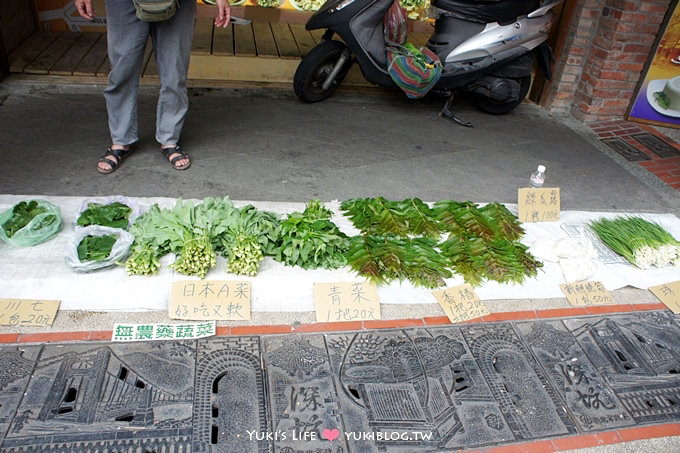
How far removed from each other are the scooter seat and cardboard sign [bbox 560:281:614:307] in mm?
2677

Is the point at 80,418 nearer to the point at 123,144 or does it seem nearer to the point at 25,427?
the point at 25,427

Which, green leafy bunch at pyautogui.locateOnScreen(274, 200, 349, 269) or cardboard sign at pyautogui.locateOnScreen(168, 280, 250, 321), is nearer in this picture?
cardboard sign at pyautogui.locateOnScreen(168, 280, 250, 321)

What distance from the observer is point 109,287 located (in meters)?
2.32

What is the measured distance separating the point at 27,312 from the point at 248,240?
1.04 metres

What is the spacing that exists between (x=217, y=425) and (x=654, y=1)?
5132mm

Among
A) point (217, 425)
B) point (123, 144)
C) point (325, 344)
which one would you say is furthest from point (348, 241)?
point (123, 144)

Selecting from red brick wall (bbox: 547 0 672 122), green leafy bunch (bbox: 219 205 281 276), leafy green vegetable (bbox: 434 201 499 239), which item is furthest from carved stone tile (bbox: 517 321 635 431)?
red brick wall (bbox: 547 0 672 122)

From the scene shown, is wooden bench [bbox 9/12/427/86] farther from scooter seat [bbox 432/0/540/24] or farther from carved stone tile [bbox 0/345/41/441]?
carved stone tile [bbox 0/345/41/441]

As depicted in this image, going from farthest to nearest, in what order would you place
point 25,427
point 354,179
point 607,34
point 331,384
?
point 607,34
point 354,179
point 331,384
point 25,427

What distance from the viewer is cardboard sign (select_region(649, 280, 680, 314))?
2734 millimetres

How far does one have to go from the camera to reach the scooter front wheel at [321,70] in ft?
14.0

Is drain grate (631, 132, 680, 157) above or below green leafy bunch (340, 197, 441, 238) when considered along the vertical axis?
below

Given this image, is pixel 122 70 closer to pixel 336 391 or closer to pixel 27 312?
pixel 27 312

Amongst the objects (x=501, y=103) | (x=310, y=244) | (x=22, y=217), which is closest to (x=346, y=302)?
(x=310, y=244)
